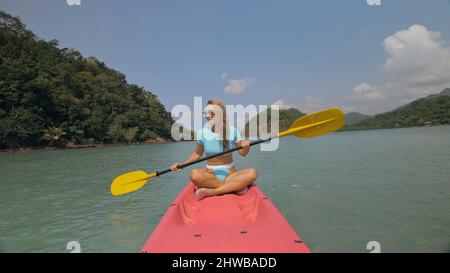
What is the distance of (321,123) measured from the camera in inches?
181

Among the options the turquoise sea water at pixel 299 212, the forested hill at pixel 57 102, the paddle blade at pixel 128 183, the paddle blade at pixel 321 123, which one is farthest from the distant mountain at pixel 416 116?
the paddle blade at pixel 128 183

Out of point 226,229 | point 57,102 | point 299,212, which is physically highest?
point 57,102

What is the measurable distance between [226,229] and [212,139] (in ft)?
4.85

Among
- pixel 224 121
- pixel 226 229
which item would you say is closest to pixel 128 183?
pixel 224 121

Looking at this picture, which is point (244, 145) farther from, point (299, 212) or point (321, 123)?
point (299, 212)

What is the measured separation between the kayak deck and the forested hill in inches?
1490

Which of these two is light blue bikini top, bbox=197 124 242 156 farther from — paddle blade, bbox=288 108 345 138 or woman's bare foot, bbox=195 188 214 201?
paddle blade, bbox=288 108 345 138

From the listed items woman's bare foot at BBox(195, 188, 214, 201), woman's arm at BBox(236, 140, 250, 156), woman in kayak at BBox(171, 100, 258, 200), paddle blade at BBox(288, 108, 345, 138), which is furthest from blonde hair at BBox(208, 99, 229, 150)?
paddle blade at BBox(288, 108, 345, 138)

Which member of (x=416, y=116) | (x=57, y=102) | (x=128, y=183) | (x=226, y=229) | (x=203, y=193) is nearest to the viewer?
(x=226, y=229)

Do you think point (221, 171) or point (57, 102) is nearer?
point (221, 171)

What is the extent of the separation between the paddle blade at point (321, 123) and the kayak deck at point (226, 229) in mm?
1444

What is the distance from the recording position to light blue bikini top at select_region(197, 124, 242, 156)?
396 centimetres

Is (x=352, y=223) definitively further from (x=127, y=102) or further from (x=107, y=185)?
(x=127, y=102)

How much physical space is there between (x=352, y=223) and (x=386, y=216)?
0.75 meters
